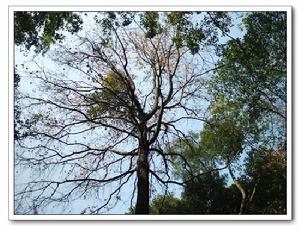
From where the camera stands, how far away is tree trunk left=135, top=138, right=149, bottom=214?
3246mm

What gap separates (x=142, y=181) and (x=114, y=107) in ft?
1.60

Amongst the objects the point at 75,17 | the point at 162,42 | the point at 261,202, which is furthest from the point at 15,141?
the point at 261,202

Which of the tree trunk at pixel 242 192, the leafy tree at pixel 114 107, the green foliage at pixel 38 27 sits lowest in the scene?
the tree trunk at pixel 242 192

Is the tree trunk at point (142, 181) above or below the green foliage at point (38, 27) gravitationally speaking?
below

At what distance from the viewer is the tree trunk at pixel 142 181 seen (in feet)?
10.6

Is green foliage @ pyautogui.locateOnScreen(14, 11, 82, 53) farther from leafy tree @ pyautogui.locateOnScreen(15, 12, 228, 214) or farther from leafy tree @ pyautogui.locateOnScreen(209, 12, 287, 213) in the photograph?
leafy tree @ pyautogui.locateOnScreen(209, 12, 287, 213)

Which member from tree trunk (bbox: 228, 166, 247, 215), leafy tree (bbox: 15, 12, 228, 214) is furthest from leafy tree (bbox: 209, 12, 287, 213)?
leafy tree (bbox: 15, 12, 228, 214)

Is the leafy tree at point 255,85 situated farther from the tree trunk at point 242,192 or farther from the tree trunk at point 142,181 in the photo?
the tree trunk at point 142,181

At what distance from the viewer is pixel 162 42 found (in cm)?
332

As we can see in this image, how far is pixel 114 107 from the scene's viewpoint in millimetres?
3309
